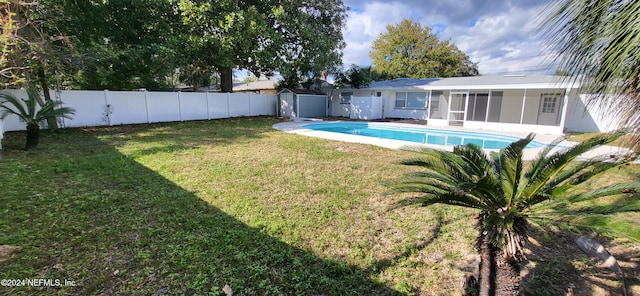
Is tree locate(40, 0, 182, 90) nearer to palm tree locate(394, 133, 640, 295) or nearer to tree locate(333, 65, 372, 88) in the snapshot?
tree locate(333, 65, 372, 88)

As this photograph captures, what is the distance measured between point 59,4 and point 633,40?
1635cm

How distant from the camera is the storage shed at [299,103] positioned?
1909 cm

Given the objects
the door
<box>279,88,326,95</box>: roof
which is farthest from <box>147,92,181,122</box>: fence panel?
the door

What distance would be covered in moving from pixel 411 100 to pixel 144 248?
18155 millimetres

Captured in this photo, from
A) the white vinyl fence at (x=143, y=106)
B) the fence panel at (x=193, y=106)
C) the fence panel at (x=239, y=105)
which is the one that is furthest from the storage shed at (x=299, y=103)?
the fence panel at (x=193, y=106)

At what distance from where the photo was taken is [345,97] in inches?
827

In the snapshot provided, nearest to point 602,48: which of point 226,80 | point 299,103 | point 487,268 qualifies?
point 487,268

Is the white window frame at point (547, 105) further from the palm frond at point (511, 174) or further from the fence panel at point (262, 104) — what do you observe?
the fence panel at point (262, 104)

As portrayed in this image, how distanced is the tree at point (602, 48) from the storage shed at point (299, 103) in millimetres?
17485

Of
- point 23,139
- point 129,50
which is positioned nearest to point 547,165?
point 23,139

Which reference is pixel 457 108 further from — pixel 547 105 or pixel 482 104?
pixel 547 105

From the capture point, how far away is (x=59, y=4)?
1102 cm

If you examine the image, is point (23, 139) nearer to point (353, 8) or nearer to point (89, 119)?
point (89, 119)

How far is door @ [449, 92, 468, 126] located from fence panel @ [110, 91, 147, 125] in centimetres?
1631
